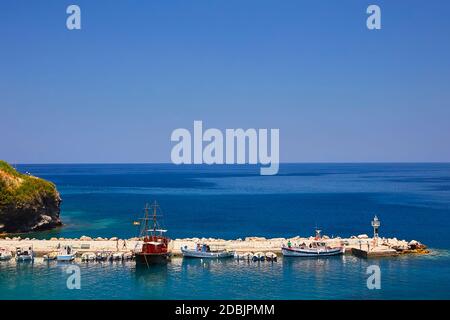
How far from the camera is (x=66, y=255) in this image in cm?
5947

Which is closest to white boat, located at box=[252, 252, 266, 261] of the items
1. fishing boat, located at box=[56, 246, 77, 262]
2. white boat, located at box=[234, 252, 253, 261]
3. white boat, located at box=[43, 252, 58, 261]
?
white boat, located at box=[234, 252, 253, 261]

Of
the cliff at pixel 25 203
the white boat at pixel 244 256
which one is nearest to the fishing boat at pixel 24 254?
the cliff at pixel 25 203

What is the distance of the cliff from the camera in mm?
82312

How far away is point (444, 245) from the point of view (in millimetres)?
71812

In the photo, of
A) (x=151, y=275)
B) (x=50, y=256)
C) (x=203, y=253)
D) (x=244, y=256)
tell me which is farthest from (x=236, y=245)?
(x=50, y=256)

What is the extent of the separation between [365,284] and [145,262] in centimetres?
2549

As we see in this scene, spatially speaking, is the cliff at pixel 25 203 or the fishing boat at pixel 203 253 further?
the cliff at pixel 25 203

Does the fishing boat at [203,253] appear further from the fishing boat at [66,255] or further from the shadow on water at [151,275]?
the fishing boat at [66,255]

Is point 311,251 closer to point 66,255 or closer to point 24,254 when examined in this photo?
point 66,255

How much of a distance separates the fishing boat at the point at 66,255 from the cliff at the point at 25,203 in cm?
2617

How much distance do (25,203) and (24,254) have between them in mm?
26114

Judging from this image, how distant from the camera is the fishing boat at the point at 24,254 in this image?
59.5 metres

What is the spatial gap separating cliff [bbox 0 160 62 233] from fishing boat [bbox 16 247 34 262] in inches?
910

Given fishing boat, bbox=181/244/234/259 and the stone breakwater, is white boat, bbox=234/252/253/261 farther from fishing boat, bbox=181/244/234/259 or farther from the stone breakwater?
the stone breakwater
